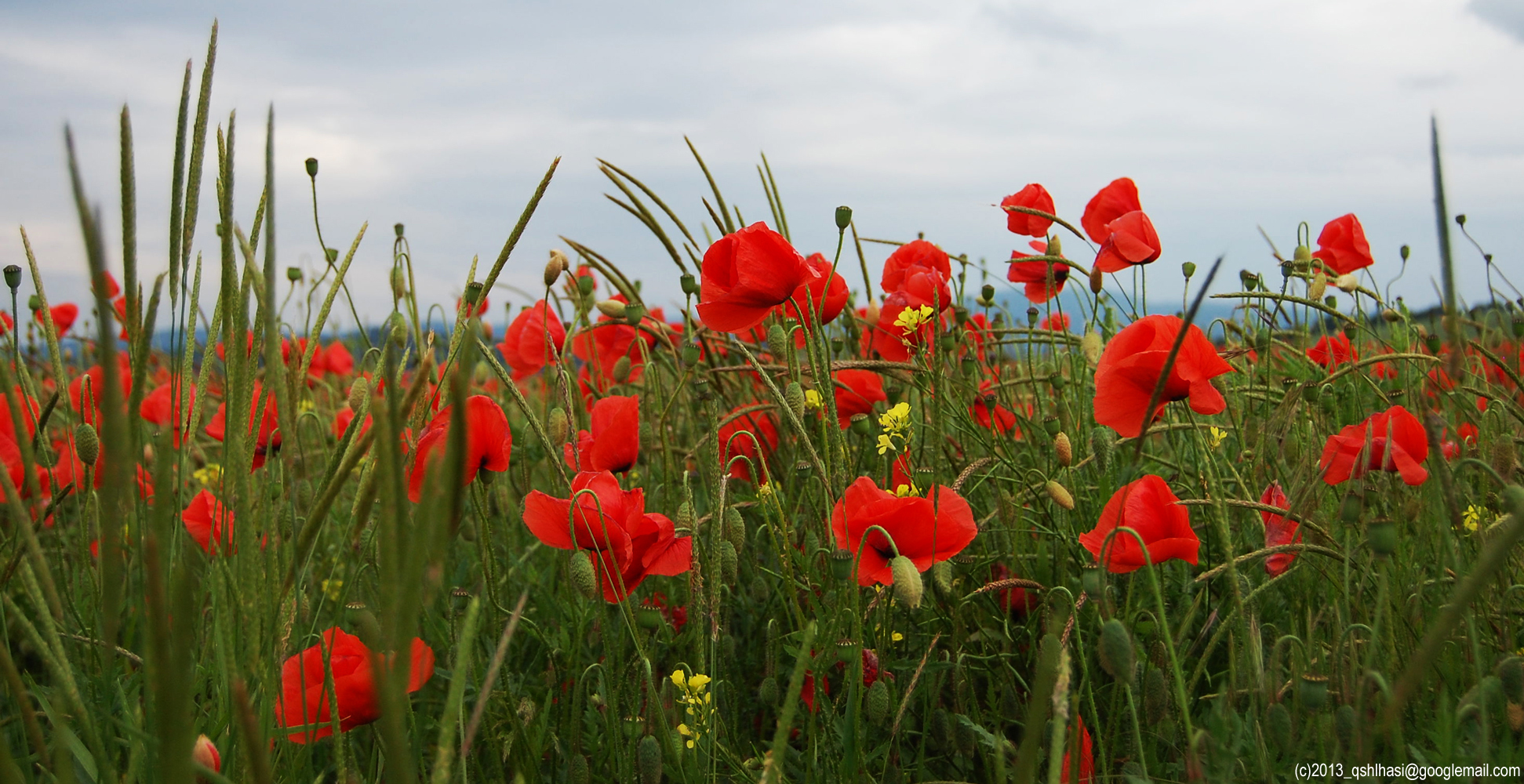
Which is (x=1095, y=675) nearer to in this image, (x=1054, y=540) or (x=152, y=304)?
(x=1054, y=540)

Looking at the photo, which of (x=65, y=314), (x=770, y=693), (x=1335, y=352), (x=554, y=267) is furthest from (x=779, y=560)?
(x=65, y=314)

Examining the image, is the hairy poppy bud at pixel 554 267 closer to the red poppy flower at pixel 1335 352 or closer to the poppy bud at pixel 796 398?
the poppy bud at pixel 796 398

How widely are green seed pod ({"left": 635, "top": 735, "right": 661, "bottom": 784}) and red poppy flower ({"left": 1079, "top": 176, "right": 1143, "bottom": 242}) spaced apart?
134 cm

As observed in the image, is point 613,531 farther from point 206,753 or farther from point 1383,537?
point 1383,537

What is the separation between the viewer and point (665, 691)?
Answer: 4.16 ft

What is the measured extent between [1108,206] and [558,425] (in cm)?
120

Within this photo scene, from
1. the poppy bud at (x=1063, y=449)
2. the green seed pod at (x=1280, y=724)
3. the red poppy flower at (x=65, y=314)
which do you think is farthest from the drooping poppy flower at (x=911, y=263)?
the red poppy flower at (x=65, y=314)

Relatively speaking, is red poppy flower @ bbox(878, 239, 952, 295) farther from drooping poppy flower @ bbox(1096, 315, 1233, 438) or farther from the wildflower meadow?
drooping poppy flower @ bbox(1096, 315, 1233, 438)

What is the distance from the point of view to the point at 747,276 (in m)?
1.45

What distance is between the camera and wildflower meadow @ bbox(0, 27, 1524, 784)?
71 centimetres

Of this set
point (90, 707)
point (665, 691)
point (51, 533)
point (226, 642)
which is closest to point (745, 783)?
point (665, 691)

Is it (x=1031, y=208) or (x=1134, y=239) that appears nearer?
(x=1134, y=239)

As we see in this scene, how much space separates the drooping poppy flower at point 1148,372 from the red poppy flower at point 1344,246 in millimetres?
1006

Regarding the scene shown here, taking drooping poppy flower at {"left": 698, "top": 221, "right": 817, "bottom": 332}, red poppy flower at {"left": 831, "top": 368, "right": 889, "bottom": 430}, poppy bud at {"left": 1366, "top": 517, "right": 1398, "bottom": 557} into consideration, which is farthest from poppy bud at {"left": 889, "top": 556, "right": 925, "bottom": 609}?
red poppy flower at {"left": 831, "top": 368, "right": 889, "bottom": 430}
